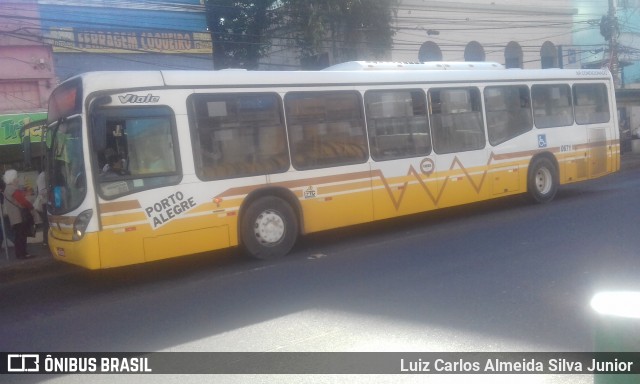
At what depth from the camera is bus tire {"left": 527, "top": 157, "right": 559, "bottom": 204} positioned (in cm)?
1416

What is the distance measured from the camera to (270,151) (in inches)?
403

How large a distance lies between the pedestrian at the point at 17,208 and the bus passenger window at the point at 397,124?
20.1 ft

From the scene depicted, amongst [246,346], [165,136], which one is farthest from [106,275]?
[246,346]

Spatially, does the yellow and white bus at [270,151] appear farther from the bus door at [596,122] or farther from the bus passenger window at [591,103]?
the bus door at [596,122]

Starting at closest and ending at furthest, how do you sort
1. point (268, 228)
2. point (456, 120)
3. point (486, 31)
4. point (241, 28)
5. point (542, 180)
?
1. point (268, 228)
2. point (456, 120)
3. point (542, 180)
4. point (241, 28)
5. point (486, 31)

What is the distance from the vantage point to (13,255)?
1247 cm

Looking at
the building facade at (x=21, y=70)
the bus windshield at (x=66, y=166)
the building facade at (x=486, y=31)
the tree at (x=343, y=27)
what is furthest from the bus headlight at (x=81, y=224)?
the building facade at (x=486, y=31)

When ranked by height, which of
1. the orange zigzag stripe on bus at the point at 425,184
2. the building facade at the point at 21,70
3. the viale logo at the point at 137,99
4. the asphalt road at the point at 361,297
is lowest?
the asphalt road at the point at 361,297

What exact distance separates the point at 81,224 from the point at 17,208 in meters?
3.48

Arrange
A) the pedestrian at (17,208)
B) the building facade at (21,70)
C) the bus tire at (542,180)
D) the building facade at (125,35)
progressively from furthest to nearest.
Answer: the building facade at (125,35)
the building facade at (21,70)
the bus tire at (542,180)
the pedestrian at (17,208)

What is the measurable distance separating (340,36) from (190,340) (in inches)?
753

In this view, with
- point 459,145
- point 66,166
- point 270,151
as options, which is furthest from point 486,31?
point 66,166

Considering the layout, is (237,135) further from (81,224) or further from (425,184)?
(425,184)

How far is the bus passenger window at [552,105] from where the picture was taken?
46.7 feet
